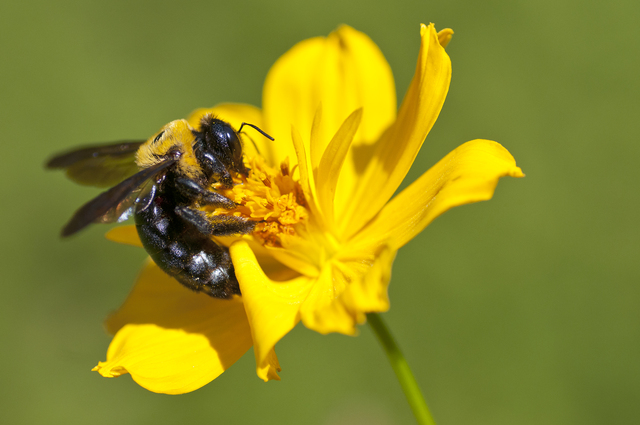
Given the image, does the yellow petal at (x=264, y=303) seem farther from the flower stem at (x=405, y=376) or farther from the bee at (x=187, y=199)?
the flower stem at (x=405, y=376)

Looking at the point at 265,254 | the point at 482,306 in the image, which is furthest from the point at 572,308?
the point at 265,254

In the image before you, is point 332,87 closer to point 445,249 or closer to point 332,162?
point 332,162

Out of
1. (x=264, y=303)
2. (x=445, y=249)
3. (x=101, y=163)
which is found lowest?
(x=445, y=249)

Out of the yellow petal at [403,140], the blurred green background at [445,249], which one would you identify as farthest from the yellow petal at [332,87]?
the blurred green background at [445,249]

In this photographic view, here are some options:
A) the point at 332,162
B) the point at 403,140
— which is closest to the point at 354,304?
the point at 332,162

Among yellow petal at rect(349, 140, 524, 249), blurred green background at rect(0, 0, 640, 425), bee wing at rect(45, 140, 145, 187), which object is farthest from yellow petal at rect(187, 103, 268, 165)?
blurred green background at rect(0, 0, 640, 425)

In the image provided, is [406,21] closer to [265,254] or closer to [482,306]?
[482,306]

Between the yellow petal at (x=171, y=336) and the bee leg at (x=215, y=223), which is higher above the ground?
the bee leg at (x=215, y=223)
